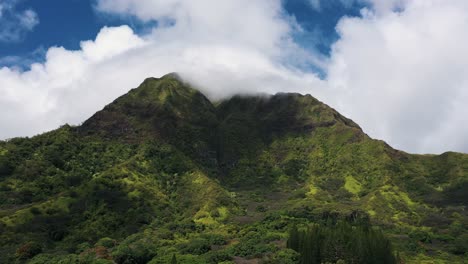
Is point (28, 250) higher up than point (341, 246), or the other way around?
point (28, 250)

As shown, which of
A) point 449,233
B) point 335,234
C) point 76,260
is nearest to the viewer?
point 76,260

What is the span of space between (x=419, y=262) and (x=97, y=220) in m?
119

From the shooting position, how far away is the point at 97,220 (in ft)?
648

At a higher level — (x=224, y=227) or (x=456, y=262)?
(x=224, y=227)

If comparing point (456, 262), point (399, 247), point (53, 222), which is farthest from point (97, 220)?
point (456, 262)

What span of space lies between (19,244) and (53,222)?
1934 cm

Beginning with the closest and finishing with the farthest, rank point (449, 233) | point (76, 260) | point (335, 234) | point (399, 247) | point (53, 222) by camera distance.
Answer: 1. point (76, 260)
2. point (335, 234)
3. point (399, 247)
4. point (53, 222)
5. point (449, 233)

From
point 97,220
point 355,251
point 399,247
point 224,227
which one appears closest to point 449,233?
point 399,247

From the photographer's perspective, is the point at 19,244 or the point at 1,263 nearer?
the point at 1,263

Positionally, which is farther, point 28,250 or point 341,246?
point 28,250

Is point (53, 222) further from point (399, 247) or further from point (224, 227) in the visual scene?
point (399, 247)

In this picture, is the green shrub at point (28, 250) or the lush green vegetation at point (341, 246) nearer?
the lush green vegetation at point (341, 246)

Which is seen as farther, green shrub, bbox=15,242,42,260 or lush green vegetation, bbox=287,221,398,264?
green shrub, bbox=15,242,42,260

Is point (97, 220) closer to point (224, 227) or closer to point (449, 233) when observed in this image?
point (224, 227)
